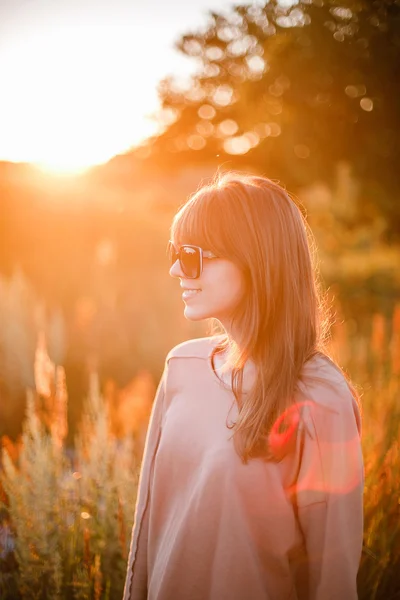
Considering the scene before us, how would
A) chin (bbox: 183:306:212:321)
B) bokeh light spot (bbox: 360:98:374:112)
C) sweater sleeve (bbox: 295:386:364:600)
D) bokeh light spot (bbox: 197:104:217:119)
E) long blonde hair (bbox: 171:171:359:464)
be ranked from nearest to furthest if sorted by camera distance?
sweater sleeve (bbox: 295:386:364:600) → long blonde hair (bbox: 171:171:359:464) → chin (bbox: 183:306:212:321) → bokeh light spot (bbox: 360:98:374:112) → bokeh light spot (bbox: 197:104:217:119)

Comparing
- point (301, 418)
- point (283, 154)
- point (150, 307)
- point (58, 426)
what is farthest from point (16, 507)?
point (283, 154)

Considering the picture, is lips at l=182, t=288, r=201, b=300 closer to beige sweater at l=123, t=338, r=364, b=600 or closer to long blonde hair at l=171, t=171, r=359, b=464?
long blonde hair at l=171, t=171, r=359, b=464

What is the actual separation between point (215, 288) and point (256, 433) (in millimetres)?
467

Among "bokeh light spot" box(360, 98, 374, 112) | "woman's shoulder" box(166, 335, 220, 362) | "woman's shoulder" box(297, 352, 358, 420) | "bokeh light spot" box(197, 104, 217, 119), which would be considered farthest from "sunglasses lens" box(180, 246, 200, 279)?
"bokeh light spot" box(197, 104, 217, 119)

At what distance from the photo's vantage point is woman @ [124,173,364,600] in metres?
1.48

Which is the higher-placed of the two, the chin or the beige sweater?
the chin

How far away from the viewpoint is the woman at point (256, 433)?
1.48 m

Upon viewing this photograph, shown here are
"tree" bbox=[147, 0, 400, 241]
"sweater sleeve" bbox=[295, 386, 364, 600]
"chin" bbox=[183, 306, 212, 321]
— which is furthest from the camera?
"tree" bbox=[147, 0, 400, 241]

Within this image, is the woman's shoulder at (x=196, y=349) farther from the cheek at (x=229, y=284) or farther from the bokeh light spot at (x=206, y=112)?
the bokeh light spot at (x=206, y=112)

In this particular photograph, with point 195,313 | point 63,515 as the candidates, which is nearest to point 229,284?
point 195,313

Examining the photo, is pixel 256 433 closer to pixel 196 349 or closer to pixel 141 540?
pixel 196 349

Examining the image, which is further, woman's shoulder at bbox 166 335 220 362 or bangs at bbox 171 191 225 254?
woman's shoulder at bbox 166 335 220 362

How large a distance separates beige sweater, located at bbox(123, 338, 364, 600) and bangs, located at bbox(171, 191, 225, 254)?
0.43 meters

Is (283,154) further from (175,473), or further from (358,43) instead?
(175,473)
